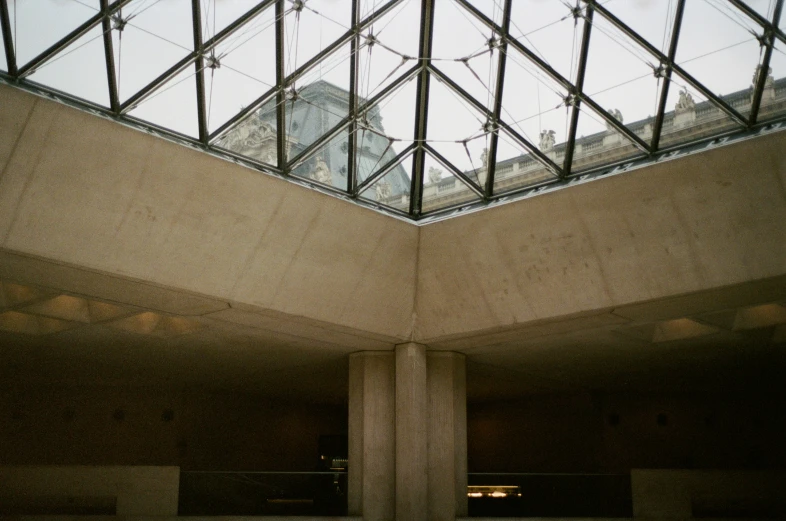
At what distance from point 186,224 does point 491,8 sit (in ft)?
32.0

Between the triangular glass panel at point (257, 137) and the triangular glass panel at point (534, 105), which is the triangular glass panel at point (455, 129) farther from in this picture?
the triangular glass panel at point (257, 137)

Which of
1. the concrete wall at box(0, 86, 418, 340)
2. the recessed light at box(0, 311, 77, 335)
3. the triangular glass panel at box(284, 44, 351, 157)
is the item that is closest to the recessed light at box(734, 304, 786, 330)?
the concrete wall at box(0, 86, 418, 340)

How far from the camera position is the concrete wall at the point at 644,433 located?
31906 millimetres

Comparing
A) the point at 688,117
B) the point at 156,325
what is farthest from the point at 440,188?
the point at 156,325

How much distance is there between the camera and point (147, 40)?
56.2 ft

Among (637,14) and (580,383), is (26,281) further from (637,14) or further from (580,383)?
(580,383)

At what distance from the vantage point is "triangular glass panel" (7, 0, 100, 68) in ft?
51.2

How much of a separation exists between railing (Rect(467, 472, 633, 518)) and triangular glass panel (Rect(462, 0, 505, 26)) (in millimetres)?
14305

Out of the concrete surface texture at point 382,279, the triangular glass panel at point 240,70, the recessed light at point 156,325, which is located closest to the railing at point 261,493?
the concrete surface texture at point 382,279

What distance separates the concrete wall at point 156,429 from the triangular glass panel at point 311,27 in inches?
821

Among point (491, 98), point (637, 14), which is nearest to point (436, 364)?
point (491, 98)

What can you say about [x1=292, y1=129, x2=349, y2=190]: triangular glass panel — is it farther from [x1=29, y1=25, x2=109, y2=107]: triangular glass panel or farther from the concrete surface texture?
[x1=29, y1=25, x2=109, y2=107]: triangular glass panel

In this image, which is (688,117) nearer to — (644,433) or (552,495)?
(552,495)

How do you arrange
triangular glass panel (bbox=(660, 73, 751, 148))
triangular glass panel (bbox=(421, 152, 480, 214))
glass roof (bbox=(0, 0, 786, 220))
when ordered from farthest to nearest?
1. triangular glass panel (bbox=(421, 152, 480, 214))
2. triangular glass panel (bbox=(660, 73, 751, 148))
3. glass roof (bbox=(0, 0, 786, 220))
